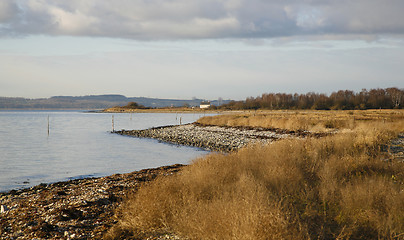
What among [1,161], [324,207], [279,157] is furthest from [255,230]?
[1,161]

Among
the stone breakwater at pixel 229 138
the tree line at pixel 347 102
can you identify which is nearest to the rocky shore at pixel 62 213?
the stone breakwater at pixel 229 138

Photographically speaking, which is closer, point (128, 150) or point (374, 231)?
point (374, 231)

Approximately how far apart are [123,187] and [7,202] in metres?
3.39

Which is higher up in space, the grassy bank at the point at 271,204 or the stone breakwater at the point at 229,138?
the grassy bank at the point at 271,204

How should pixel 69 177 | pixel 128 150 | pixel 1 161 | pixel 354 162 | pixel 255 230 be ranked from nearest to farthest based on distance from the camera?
pixel 255 230
pixel 354 162
pixel 69 177
pixel 1 161
pixel 128 150

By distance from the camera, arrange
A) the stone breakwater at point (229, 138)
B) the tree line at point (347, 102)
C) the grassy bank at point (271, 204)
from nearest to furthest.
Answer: the grassy bank at point (271, 204), the stone breakwater at point (229, 138), the tree line at point (347, 102)

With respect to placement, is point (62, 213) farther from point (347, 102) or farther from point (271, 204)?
point (347, 102)

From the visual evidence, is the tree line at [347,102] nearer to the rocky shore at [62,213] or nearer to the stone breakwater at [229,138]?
the stone breakwater at [229,138]

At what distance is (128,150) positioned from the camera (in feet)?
88.0

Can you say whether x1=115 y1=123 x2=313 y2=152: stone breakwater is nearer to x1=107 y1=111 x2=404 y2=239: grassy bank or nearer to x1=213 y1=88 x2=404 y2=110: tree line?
x1=107 y1=111 x2=404 y2=239: grassy bank

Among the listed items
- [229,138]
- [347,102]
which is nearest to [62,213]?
[229,138]

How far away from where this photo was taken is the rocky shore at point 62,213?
6.71 meters

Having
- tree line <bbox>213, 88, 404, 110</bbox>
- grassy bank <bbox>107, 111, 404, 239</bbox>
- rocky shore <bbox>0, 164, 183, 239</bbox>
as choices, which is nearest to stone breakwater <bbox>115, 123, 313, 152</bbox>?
grassy bank <bbox>107, 111, 404, 239</bbox>

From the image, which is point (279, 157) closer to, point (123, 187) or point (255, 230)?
point (123, 187)
